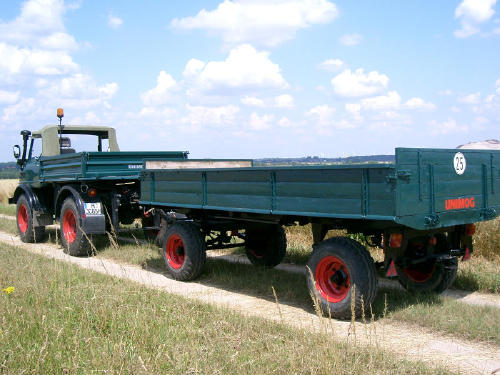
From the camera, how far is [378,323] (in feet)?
17.5

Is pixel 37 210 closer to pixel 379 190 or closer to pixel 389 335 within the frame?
pixel 379 190

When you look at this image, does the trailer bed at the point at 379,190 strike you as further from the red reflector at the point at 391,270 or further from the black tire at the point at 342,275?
the red reflector at the point at 391,270

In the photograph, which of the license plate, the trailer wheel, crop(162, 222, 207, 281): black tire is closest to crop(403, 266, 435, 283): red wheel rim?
the trailer wheel

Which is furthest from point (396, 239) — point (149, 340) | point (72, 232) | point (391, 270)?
point (72, 232)

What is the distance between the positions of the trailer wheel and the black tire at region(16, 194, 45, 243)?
26.0 ft

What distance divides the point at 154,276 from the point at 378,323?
3.87m

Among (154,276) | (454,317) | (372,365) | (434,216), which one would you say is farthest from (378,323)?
(154,276)

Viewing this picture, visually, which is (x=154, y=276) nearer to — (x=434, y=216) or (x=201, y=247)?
(x=201, y=247)

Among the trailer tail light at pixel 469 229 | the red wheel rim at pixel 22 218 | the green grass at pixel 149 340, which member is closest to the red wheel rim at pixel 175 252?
the green grass at pixel 149 340

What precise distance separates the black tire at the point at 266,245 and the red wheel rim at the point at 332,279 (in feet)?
7.77

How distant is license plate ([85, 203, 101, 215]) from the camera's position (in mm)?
9648

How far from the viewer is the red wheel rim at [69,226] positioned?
10211mm

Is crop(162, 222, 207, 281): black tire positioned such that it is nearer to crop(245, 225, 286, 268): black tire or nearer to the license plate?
crop(245, 225, 286, 268): black tire

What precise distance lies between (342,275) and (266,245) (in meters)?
2.97
